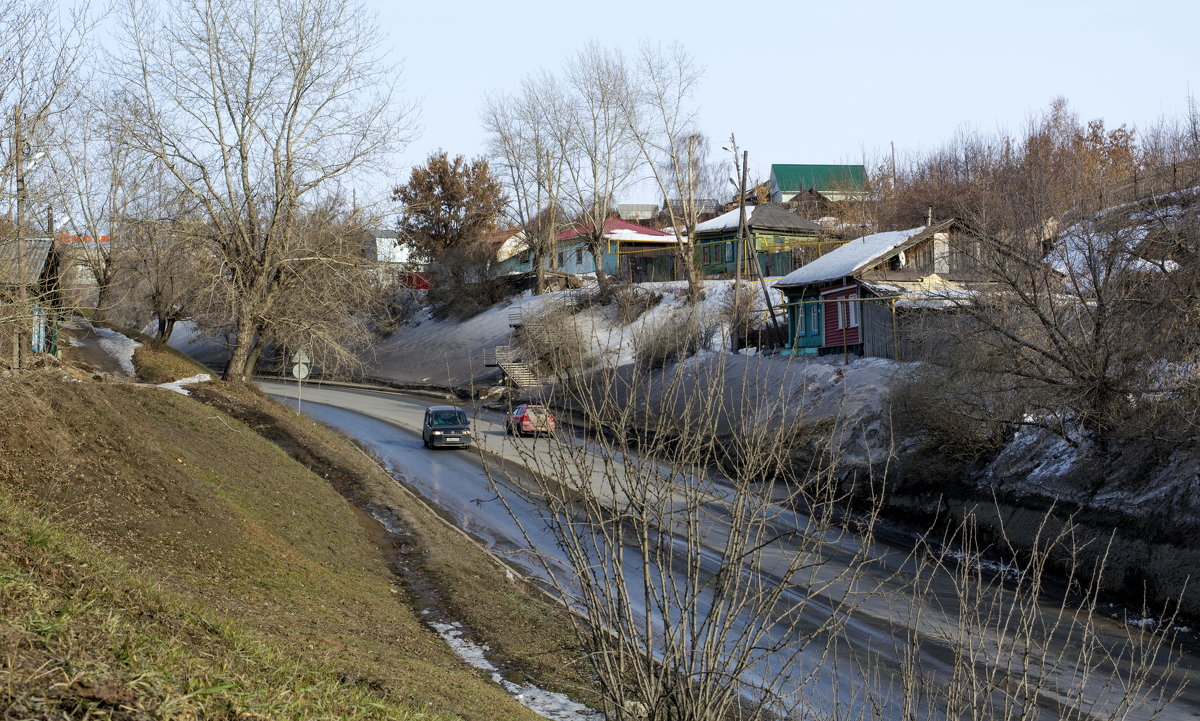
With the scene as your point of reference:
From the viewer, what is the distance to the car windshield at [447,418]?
34.4m

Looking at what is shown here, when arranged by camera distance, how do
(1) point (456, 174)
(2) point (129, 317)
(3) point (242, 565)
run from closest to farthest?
(3) point (242, 565), (2) point (129, 317), (1) point (456, 174)

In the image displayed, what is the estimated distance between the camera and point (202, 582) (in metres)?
10.7

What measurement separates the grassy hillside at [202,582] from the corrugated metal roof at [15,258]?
4.19 feet

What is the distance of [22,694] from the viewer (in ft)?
13.6

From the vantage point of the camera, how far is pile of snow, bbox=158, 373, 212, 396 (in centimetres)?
2801

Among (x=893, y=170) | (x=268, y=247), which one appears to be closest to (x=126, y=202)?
(x=268, y=247)

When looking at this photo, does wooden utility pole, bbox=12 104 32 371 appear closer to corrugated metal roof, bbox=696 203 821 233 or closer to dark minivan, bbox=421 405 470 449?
dark minivan, bbox=421 405 470 449

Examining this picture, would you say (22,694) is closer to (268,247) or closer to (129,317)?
(268,247)

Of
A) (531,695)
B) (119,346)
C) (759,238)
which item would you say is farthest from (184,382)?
(759,238)

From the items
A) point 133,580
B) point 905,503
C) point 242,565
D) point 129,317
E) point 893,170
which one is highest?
point 893,170

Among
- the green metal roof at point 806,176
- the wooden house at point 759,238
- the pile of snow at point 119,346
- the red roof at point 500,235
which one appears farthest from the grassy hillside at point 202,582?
the green metal roof at point 806,176

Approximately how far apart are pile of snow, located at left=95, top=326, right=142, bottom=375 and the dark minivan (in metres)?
10.4

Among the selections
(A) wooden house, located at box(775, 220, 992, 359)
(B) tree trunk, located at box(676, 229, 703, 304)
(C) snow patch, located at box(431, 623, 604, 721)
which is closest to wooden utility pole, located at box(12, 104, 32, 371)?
(C) snow patch, located at box(431, 623, 604, 721)

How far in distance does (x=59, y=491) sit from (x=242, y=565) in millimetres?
2521
